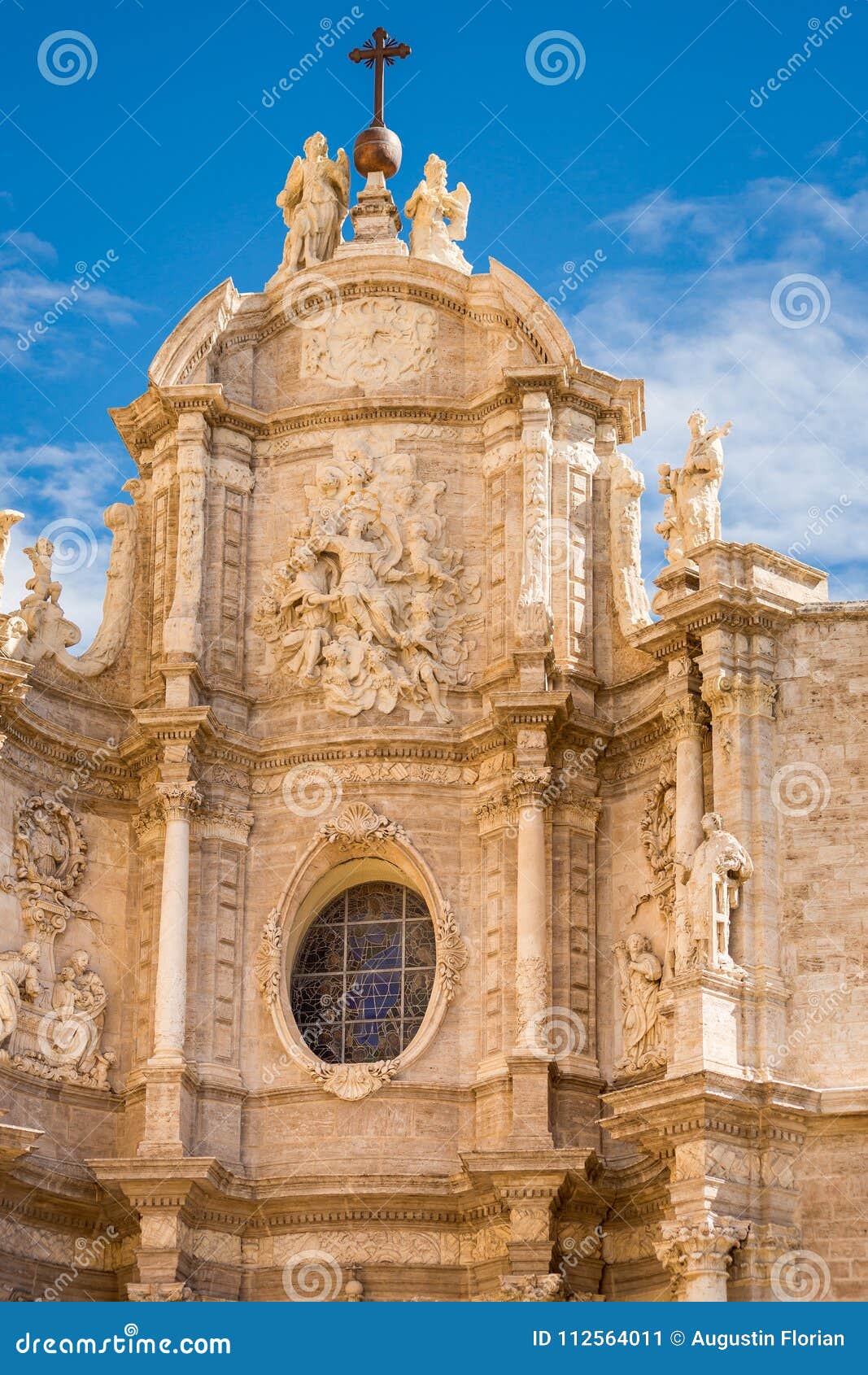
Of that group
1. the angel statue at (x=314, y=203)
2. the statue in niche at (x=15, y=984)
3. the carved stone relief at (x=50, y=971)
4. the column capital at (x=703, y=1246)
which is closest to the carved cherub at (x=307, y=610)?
the carved stone relief at (x=50, y=971)

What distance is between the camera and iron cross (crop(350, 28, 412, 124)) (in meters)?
28.6

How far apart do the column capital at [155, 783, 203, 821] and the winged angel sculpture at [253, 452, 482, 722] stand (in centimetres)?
169

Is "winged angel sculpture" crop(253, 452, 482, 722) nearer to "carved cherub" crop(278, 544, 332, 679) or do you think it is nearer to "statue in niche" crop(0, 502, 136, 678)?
"carved cherub" crop(278, 544, 332, 679)

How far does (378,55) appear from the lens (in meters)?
28.7


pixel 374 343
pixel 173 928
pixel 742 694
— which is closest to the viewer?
pixel 742 694

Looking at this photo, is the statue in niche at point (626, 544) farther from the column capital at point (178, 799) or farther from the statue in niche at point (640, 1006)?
the column capital at point (178, 799)

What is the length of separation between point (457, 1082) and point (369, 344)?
751 centimetres

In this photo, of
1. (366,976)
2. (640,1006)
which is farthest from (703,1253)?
(366,976)

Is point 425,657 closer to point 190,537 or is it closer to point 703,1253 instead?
point 190,537

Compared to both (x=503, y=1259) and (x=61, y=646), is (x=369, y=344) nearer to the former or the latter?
(x=61, y=646)

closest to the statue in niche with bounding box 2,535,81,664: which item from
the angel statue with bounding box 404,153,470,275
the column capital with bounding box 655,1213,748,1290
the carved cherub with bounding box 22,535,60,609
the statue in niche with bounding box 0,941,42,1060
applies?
the carved cherub with bounding box 22,535,60,609

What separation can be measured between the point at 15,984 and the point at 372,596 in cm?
494

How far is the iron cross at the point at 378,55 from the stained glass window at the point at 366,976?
860cm

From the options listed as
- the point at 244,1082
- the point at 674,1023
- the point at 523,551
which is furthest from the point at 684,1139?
the point at 523,551
